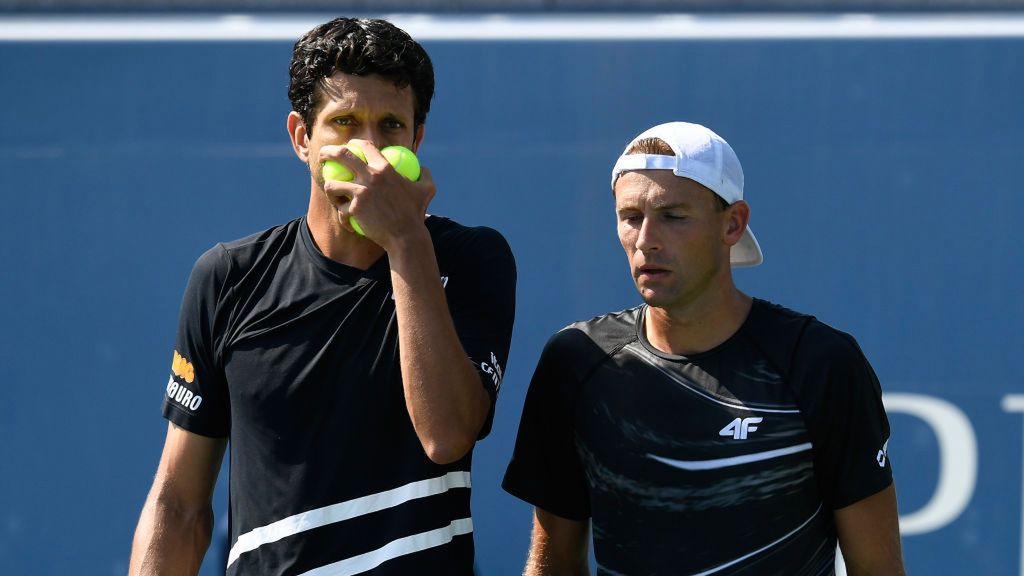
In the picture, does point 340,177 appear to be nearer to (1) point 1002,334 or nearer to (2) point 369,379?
(2) point 369,379

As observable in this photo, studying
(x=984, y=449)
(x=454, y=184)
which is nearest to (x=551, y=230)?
(x=454, y=184)

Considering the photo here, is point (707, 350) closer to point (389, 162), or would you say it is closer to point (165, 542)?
point (389, 162)

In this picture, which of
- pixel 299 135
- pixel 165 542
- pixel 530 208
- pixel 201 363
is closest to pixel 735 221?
pixel 299 135

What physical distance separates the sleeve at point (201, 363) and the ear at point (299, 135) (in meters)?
0.20

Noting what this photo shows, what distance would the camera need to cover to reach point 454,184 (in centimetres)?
318

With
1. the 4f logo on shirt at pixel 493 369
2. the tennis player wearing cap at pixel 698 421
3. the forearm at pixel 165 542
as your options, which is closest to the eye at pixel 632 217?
the tennis player wearing cap at pixel 698 421

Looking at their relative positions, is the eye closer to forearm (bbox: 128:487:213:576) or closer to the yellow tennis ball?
the yellow tennis ball

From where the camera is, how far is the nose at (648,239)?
1.83 meters

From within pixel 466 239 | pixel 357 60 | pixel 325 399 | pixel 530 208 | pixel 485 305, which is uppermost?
pixel 357 60

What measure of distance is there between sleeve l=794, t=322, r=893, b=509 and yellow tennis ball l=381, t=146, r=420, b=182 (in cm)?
68

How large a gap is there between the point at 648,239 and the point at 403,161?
1.40ft

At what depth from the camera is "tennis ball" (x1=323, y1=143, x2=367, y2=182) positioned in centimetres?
164

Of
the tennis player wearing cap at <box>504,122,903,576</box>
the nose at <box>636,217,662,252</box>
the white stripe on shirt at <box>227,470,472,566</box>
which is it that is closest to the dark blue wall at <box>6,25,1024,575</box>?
the tennis player wearing cap at <box>504,122,903,576</box>

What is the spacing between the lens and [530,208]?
10.4ft
